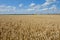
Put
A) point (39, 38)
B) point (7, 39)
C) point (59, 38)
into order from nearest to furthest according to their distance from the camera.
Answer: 1. point (7, 39)
2. point (39, 38)
3. point (59, 38)

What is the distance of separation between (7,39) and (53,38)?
5.48 ft

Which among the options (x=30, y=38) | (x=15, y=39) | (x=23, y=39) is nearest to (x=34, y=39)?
(x=30, y=38)

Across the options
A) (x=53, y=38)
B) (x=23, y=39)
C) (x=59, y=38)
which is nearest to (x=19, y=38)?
(x=23, y=39)

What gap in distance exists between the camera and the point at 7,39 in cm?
371

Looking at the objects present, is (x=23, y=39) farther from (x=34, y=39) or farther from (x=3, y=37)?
(x=3, y=37)

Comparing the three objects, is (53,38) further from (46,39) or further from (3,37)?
(3,37)

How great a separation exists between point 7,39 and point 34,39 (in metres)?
0.92

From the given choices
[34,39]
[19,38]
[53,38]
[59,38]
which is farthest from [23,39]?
[59,38]

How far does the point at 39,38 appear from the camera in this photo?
3967mm

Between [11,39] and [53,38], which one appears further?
[53,38]

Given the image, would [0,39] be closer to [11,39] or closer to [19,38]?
[11,39]

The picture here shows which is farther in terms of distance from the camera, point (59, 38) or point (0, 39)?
point (59, 38)

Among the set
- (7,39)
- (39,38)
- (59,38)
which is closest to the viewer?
(7,39)

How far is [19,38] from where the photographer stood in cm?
384
